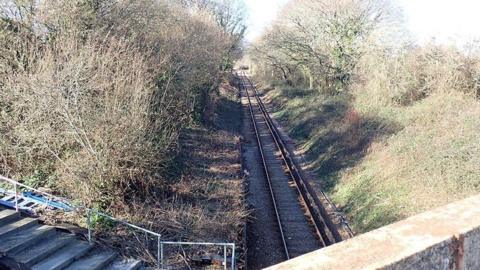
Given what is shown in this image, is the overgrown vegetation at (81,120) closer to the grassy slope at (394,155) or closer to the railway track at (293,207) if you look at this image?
the railway track at (293,207)

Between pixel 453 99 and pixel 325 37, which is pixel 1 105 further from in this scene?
pixel 325 37

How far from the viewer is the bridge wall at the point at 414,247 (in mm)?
1977

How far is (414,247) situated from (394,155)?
670 inches

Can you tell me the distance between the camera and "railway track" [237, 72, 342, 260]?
14109mm

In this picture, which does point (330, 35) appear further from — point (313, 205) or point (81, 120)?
point (81, 120)

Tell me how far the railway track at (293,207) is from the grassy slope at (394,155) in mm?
1078

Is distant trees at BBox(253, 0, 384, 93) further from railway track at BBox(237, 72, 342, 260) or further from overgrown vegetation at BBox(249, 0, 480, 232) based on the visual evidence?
railway track at BBox(237, 72, 342, 260)

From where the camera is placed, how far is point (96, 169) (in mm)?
12000

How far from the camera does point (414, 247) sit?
6.90ft

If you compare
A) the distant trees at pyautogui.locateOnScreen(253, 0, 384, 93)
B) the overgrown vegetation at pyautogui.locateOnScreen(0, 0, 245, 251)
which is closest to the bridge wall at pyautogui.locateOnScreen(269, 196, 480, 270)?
the overgrown vegetation at pyautogui.locateOnScreen(0, 0, 245, 251)

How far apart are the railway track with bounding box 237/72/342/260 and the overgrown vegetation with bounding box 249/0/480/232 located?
3.70 feet

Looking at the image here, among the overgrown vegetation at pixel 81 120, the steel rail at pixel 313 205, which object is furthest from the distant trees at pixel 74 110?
the steel rail at pixel 313 205

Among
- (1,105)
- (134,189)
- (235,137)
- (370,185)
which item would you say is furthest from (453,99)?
(1,105)

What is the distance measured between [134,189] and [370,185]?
9.22 meters
